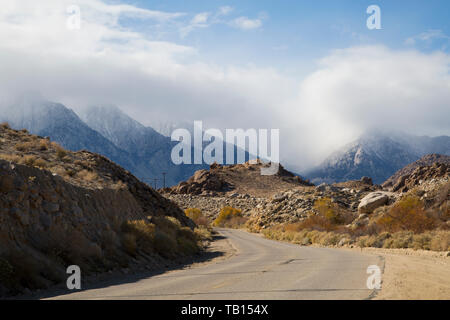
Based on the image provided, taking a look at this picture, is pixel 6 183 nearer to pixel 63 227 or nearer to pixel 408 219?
pixel 63 227

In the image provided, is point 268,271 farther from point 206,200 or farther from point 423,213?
point 206,200

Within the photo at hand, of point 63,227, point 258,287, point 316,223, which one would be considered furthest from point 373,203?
point 258,287

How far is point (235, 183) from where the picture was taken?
126 m

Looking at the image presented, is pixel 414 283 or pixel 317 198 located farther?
pixel 317 198

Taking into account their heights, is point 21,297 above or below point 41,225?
below

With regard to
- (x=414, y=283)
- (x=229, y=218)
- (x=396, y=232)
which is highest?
(x=414, y=283)

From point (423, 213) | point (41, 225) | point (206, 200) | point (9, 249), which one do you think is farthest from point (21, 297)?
point (206, 200)

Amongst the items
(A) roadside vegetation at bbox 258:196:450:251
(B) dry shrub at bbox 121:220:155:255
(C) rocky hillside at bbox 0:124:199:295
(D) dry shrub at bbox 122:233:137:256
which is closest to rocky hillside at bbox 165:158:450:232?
(A) roadside vegetation at bbox 258:196:450:251

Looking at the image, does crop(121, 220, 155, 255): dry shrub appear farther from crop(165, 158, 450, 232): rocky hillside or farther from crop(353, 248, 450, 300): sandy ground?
crop(165, 158, 450, 232): rocky hillside

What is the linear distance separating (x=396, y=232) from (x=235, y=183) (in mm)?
92857

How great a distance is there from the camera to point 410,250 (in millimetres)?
27938

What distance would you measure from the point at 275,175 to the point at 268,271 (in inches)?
4597

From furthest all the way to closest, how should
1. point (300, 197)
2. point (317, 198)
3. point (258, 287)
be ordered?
1. point (300, 197)
2. point (317, 198)
3. point (258, 287)

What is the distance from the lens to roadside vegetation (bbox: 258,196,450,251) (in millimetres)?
28812
